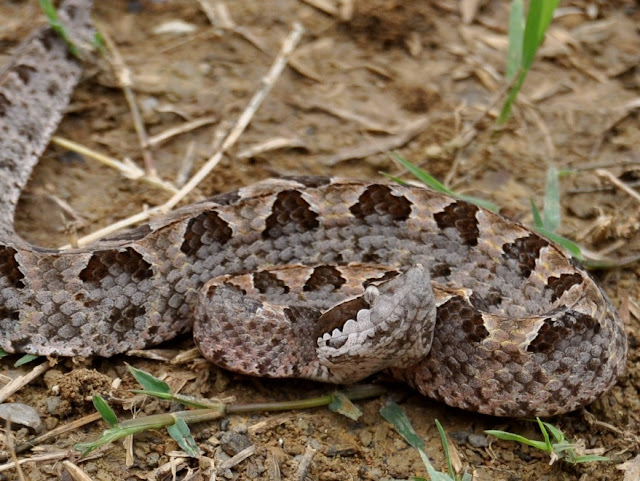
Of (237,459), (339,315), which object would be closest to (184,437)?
(237,459)

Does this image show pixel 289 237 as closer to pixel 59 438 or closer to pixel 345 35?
pixel 59 438

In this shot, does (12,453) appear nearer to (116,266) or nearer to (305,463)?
(116,266)

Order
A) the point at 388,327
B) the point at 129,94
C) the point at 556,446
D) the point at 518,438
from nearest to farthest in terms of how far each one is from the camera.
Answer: the point at 388,327 → the point at 518,438 → the point at 556,446 → the point at 129,94

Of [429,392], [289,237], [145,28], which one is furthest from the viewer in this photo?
[145,28]

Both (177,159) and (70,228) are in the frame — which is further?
(177,159)

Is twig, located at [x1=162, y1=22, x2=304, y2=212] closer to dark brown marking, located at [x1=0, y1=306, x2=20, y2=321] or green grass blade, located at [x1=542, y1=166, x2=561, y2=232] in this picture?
dark brown marking, located at [x1=0, y1=306, x2=20, y2=321]

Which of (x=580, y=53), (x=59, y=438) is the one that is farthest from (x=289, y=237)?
(x=580, y=53)
